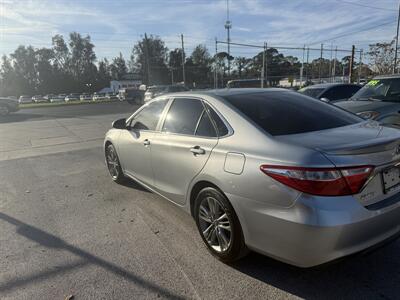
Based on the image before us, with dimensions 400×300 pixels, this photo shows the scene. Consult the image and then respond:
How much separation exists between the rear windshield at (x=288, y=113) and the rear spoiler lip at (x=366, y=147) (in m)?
0.50

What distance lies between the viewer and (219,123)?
302cm

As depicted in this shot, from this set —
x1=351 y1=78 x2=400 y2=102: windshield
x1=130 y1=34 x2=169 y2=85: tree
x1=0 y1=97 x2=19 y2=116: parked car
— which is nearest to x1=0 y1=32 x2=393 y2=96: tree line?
x1=130 y1=34 x2=169 y2=85: tree

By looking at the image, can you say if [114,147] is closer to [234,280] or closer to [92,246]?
[92,246]

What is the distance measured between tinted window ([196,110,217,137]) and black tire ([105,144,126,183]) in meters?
2.39

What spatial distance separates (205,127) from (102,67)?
118 metres

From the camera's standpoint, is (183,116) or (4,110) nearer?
(183,116)

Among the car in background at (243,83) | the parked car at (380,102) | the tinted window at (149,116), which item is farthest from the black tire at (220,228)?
the car in background at (243,83)

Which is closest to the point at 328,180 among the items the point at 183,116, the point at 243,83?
the point at 183,116

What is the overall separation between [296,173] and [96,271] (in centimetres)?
205

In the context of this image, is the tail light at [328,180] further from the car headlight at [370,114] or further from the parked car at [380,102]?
the car headlight at [370,114]

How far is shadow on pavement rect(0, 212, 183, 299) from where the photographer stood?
2711 millimetres

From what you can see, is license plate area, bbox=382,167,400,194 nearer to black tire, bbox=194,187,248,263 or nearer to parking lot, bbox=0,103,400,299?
parking lot, bbox=0,103,400,299

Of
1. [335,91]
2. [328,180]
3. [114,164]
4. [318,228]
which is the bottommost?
[114,164]

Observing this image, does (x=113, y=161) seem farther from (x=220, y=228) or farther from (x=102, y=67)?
→ (x=102, y=67)
